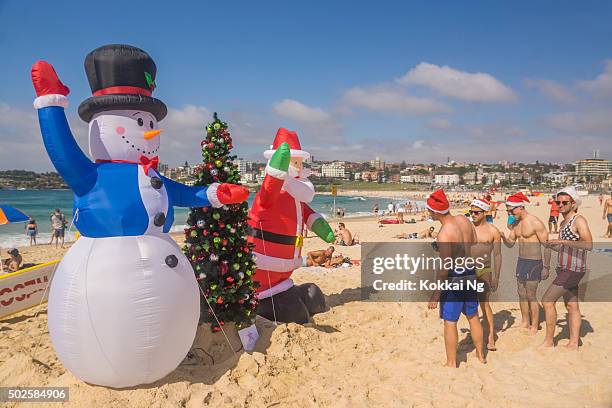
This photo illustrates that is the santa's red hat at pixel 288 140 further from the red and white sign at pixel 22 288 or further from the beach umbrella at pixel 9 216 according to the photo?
the beach umbrella at pixel 9 216

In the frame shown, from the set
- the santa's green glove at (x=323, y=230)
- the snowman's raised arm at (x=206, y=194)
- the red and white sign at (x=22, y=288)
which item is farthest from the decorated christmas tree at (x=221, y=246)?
the red and white sign at (x=22, y=288)

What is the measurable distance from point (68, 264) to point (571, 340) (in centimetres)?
580

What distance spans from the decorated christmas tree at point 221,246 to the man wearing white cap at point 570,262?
148 inches

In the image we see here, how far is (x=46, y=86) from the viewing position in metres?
3.44

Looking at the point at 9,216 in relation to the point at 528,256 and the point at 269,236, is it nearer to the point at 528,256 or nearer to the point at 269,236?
the point at 269,236

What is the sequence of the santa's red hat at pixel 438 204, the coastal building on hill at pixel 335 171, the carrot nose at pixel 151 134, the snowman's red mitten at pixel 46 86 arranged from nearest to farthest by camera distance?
the snowman's red mitten at pixel 46 86
the carrot nose at pixel 151 134
the santa's red hat at pixel 438 204
the coastal building on hill at pixel 335 171

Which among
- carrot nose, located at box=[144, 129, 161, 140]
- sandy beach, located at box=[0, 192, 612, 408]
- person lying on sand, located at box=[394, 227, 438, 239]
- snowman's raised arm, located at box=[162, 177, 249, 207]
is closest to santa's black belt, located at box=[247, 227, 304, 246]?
sandy beach, located at box=[0, 192, 612, 408]

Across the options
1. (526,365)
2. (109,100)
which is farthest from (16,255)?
(526,365)

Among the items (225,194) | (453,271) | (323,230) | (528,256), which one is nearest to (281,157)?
(225,194)

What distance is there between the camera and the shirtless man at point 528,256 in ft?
18.1

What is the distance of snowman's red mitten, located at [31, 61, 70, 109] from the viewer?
3406 millimetres

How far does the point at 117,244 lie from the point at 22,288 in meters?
4.17

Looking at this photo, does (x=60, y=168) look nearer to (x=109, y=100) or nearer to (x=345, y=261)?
(x=109, y=100)

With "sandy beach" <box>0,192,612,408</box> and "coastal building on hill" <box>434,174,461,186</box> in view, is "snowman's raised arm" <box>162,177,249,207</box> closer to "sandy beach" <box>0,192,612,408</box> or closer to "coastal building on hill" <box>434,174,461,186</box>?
"sandy beach" <box>0,192,612,408</box>
